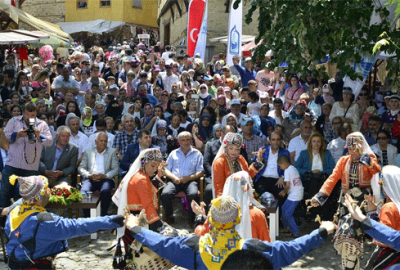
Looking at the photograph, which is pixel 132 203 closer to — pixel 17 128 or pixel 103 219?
pixel 103 219

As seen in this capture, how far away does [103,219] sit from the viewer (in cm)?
Answer: 509

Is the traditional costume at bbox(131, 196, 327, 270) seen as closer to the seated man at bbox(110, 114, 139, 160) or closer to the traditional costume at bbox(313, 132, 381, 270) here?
the traditional costume at bbox(313, 132, 381, 270)

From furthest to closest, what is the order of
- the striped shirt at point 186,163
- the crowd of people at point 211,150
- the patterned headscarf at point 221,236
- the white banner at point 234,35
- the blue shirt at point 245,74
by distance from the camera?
the white banner at point 234,35, the blue shirt at point 245,74, the striped shirt at point 186,163, the crowd of people at point 211,150, the patterned headscarf at point 221,236

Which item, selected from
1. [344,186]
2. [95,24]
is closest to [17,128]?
[344,186]

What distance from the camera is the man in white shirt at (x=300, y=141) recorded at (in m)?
10.3

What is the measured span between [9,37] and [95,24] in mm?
28813

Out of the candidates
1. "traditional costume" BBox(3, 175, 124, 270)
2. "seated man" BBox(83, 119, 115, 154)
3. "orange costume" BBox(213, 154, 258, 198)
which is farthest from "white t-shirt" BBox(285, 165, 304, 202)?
"traditional costume" BBox(3, 175, 124, 270)

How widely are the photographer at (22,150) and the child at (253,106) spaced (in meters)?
4.74

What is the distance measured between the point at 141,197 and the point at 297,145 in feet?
14.7

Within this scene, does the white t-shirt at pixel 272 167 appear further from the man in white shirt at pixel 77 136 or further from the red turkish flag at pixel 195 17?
the red turkish flag at pixel 195 17

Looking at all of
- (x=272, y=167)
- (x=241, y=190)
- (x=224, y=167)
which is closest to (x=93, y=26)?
(x=272, y=167)

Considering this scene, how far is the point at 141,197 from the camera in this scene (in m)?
6.55

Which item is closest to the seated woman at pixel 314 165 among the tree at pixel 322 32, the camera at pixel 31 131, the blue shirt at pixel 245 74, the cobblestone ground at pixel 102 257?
the cobblestone ground at pixel 102 257

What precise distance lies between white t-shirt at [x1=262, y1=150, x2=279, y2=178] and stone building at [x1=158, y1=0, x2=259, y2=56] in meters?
8.26
